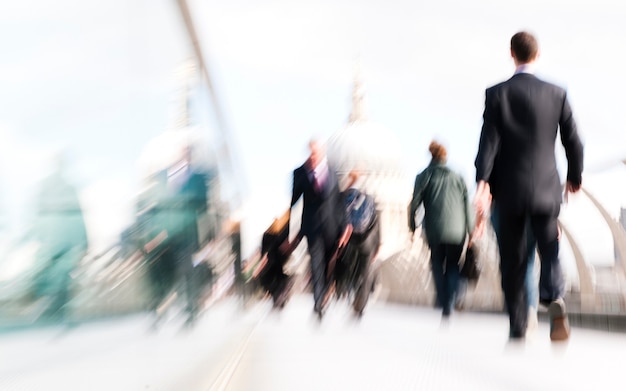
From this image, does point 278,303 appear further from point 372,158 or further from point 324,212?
point 372,158

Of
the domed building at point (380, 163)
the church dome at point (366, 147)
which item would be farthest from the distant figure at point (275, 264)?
the church dome at point (366, 147)

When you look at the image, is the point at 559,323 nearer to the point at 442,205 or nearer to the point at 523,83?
the point at 523,83

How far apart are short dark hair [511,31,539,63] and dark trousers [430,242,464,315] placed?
341cm

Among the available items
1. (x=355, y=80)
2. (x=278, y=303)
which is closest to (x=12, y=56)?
(x=278, y=303)

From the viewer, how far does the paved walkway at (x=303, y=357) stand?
142cm

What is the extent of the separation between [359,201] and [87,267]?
7.67 metres

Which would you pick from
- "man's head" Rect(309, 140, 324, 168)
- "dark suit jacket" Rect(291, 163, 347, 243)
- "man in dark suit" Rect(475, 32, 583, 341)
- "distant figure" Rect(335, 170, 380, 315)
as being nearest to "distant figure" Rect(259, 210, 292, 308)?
"distant figure" Rect(335, 170, 380, 315)

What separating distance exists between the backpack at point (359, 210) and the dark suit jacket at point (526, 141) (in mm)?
4186

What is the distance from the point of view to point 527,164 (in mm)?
4820

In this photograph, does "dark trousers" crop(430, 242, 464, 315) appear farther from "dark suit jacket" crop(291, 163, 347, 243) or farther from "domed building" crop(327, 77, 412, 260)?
"domed building" crop(327, 77, 412, 260)

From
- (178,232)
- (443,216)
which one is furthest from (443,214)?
(178,232)

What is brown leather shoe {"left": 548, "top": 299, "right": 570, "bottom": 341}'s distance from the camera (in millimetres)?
4855

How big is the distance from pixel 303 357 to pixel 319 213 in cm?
340

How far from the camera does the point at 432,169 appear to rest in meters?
8.12
